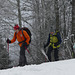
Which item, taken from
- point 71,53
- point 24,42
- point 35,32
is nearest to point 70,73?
point 24,42

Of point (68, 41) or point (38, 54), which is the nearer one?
point (68, 41)

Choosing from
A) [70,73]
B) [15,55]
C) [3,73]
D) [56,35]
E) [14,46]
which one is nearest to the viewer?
[70,73]

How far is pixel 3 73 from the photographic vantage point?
3150 mm

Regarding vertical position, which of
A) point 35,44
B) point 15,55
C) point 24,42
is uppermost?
point 24,42

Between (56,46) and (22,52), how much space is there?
179 centimetres

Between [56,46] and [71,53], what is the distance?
1815 mm

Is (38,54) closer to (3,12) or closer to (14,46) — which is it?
(14,46)

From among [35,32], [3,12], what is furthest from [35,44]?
[3,12]

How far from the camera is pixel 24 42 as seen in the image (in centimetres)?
514

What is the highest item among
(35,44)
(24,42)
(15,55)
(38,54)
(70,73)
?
(24,42)

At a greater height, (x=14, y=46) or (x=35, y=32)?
(x=35, y=32)

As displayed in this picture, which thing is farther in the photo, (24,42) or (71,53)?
(71,53)

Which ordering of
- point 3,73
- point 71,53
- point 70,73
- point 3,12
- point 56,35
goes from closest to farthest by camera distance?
1. point 70,73
2. point 3,73
3. point 56,35
4. point 71,53
5. point 3,12

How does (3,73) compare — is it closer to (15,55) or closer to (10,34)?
(10,34)
